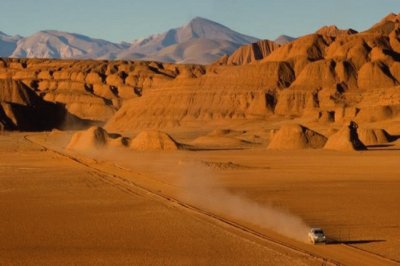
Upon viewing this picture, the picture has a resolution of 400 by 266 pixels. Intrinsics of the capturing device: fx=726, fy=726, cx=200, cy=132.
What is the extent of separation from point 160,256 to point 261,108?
317 ft

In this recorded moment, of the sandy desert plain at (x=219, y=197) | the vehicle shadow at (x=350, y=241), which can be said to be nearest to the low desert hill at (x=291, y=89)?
the sandy desert plain at (x=219, y=197)

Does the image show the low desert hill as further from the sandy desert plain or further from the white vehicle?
the white vehicle

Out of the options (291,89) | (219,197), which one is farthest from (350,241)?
(291,89)

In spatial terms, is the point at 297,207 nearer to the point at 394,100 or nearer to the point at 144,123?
the point at 394,100

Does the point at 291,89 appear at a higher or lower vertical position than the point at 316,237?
higher

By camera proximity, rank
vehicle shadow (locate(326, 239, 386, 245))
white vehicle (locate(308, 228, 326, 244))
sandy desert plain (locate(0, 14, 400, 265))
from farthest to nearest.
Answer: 1. vehicle shadow (locate(326, 239, 386, 245))
2. white vehicle (locate(308, 228, 326, 244))
3. sandy desert plain (locate(0, 14, 400, 265))

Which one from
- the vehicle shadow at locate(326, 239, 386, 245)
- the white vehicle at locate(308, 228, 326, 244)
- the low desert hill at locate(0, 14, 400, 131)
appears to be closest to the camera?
the white vehicle at locate(308, 228, 326, 244)

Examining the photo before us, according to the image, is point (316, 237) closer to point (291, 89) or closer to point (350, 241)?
point (350, 241)

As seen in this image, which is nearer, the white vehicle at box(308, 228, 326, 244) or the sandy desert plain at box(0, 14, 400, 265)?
the sandy desert plain at box(0, 14, 400, 265)

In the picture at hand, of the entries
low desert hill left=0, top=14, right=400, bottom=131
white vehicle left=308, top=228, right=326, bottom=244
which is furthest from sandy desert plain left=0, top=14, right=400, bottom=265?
low desert hill left=0, top=14, right=400, bottom=131

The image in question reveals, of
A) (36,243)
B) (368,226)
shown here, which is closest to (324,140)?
(368,226)

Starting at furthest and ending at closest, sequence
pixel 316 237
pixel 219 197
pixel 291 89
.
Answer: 1. pixel 291 89
2. pixel 219 197
3. pixel 316 237

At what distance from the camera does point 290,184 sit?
109 ft

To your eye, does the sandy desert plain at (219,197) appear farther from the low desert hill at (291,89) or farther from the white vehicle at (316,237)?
the low desert hill at (291,89)
